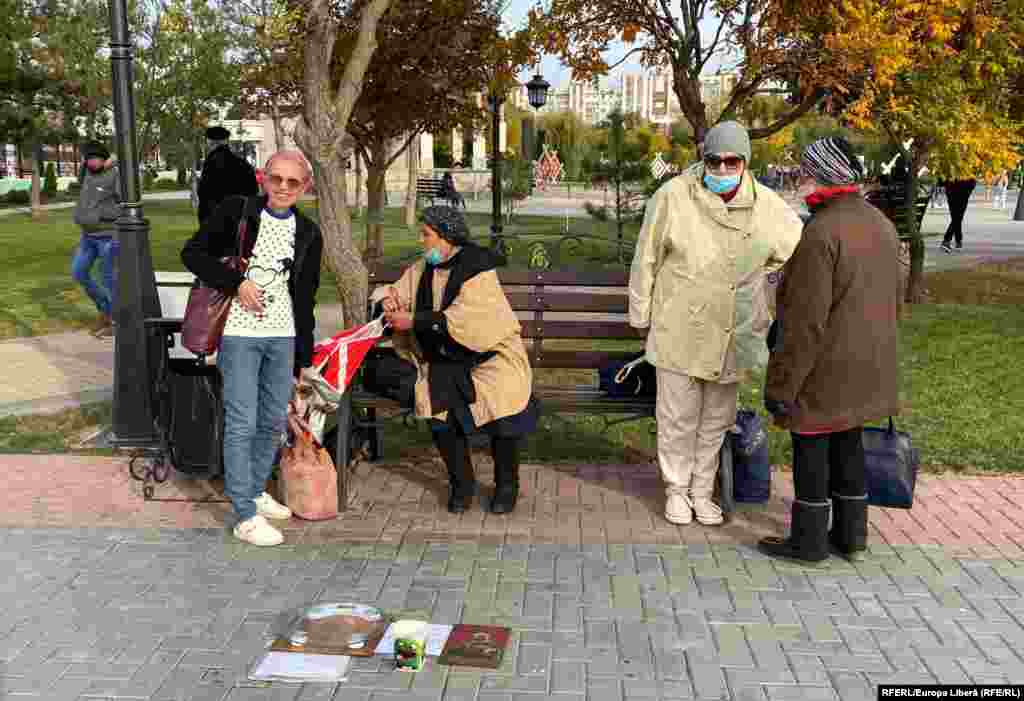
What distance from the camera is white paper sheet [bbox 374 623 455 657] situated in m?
3.64

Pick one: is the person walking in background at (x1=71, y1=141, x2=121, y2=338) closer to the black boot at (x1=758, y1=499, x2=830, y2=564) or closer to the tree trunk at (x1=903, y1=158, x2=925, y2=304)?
the black boot at (x1=758, y1=499, x2=830, y2=564)

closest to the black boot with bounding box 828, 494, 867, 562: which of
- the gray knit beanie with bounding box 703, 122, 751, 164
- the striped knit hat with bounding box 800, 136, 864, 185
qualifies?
the striped knit hat with bounding box 800, 136, 864, 185

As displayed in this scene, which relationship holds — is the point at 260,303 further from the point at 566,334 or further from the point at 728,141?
the point at 728,141

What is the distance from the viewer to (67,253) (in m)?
19.2

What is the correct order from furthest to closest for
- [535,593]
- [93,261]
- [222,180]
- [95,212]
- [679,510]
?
[93,261], [95,212], [222,180], [679,510], [535,593]

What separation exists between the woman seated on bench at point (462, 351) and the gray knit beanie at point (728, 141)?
113 cm

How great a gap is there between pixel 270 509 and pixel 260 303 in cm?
112

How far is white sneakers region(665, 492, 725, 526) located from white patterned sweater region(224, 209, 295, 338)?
79.4 inches

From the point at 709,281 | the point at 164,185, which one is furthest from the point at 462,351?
the point at 164,185

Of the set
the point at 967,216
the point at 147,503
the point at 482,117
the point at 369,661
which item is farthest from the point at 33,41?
the point at 369,661

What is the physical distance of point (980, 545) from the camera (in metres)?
4.70

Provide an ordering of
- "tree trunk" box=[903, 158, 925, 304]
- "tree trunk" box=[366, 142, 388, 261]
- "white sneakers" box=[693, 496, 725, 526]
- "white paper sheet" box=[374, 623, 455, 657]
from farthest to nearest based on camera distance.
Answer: "tree trunk" box=[366, 142, 388, 261] < "tree trunk" box=[903, 158, 925, 304] < "white sneakers" box=[693, 496, 725, 526] < "white paper sheet" box=[374, 623, 455, 657]

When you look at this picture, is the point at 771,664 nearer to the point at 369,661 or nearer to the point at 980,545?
the point at 369,661

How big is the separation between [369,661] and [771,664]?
139 centimetres
